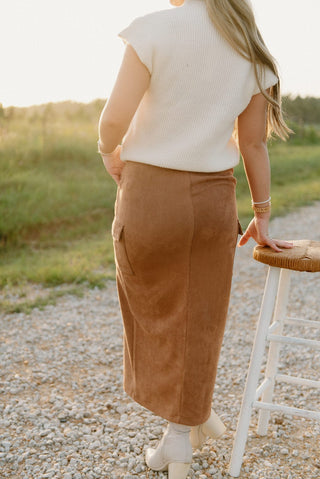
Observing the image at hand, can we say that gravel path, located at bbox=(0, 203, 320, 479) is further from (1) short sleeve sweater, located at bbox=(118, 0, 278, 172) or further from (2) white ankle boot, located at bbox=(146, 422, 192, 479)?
(1) short sleeve sweater, located at bbox=(118, 0, 278, 172)

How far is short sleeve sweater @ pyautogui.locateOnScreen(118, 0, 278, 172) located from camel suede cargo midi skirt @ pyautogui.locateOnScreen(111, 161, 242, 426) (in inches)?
2.7

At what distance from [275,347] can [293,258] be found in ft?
2.09

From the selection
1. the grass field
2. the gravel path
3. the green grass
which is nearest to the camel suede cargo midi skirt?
the gravel path

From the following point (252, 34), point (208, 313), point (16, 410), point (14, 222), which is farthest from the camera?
point (14, 222)

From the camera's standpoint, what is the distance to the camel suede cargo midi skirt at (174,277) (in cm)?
192

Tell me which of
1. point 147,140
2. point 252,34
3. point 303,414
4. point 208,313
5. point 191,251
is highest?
point 252,34

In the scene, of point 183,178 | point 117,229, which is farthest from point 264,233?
point 117,229

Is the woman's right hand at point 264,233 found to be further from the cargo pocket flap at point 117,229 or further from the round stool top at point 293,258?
the cargo pocket flap at point 117,229

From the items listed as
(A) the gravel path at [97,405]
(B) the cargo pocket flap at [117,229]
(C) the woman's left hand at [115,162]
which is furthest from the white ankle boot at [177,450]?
(C) the woman's left hand at [115,162]

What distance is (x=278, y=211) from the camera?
376 inches

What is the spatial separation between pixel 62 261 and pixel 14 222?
1662 mm

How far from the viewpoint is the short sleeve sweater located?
5.82 ft

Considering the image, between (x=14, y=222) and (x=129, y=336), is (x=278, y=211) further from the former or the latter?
(x=129, y=336)

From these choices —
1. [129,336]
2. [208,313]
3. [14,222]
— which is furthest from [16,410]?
[14,222]
